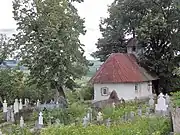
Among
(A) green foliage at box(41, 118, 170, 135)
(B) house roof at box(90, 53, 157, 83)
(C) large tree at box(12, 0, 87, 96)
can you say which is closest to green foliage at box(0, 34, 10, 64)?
(C) large tree at box(12, 0, 87, 96)

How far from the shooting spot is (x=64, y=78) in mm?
32781

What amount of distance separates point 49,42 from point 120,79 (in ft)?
36.6

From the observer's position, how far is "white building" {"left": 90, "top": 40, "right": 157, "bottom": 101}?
4109 cm

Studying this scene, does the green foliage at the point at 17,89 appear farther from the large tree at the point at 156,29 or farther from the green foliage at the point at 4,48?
the large tree at the point at 156,29

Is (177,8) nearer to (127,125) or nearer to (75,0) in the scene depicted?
(75,0)

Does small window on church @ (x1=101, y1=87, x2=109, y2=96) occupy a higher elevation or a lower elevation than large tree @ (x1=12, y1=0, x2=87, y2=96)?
lower

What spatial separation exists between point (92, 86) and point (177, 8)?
39.8 ft

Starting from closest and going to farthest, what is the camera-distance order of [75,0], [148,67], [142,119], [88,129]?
[88,129] → [142,119] → [75,0] → [148,67]

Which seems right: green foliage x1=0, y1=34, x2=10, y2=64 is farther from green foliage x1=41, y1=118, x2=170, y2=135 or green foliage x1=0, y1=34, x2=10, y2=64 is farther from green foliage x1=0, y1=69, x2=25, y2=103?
green foliage x1=41, y1=118, x2=170, y2=135

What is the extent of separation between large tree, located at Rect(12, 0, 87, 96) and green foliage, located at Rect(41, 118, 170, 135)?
15013 mm

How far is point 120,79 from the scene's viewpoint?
134 ft

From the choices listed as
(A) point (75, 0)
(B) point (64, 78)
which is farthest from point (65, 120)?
(A) point (75, 0)

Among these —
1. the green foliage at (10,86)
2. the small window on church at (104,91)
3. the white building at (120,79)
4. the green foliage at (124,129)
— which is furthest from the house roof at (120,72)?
the green foliage at (124,129)

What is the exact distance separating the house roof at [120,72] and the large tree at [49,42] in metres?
6.99
